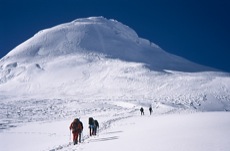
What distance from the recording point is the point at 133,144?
14.2 metres

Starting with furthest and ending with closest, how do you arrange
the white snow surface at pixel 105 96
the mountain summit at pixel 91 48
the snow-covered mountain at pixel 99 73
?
the mountain summit at pixel 91 48 < the snow-covered mountain at pixel 99 73 < the white snow surface at pixel 105 96

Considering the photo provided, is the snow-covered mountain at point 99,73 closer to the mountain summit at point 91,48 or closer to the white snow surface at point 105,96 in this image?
the mountain summit at point 91,48

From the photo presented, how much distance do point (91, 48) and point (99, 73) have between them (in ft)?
158

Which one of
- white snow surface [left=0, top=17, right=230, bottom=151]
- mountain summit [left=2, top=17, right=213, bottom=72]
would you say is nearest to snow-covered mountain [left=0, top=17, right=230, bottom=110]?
mountain summit [left=2, top=17, right=213, bottom=72]

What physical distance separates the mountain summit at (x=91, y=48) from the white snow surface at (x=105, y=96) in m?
0.50

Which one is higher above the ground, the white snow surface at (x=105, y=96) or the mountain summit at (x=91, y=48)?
the mountain summit at (x=91, y=48)

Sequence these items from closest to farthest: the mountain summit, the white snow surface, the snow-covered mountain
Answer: the white snow surface
the snow-covered mountain
the mountain summit

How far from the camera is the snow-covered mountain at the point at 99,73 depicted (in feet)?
268

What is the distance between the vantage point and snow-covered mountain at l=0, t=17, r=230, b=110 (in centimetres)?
8156

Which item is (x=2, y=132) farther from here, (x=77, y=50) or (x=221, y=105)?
(x=77, y=50)

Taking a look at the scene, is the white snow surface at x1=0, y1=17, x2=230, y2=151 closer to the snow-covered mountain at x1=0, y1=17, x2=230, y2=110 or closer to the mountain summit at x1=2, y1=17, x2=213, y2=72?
the snow-covered mountain at x1=0, y1=17, x2=230, y2=110

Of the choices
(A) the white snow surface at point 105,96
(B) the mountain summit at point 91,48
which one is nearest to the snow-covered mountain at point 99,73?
(B) the mountain summit at point 91,48

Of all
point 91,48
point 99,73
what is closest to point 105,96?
point 99,73

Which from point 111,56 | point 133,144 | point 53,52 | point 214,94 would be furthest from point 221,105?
point 53,52
